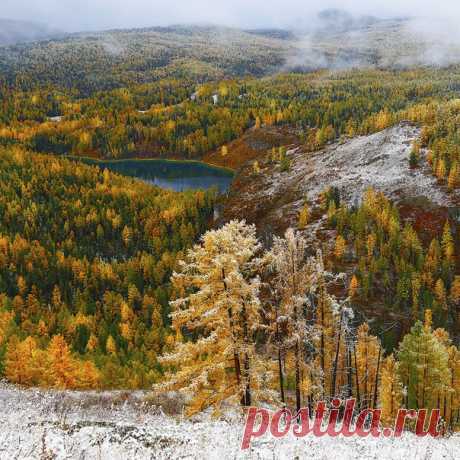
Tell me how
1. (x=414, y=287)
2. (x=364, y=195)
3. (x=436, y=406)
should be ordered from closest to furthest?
1. (x=436, y=406)
2. (x=414, y=287)
3. (x=364, y=195)

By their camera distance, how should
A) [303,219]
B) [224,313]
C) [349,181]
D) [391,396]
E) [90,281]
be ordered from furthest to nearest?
[349,181] → [303,219] → [90,281] → [391,396] → [224,313]

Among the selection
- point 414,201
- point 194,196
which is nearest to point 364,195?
point 414,201

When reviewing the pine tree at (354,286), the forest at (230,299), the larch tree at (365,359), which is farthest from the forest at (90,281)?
the pine tree at (354,286)

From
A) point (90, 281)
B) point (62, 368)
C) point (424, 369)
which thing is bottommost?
point (90, 281)

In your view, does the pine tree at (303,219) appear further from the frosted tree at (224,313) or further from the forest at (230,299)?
the frosted tree at (224,313)

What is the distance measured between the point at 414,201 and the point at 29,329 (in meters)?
112

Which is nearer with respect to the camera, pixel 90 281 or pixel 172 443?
pixel 172 443

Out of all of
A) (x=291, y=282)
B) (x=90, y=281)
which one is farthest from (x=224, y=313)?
(x=90, y=281)

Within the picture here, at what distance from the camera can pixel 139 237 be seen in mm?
166125

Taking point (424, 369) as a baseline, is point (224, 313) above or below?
above

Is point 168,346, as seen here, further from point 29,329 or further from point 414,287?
point 414,287

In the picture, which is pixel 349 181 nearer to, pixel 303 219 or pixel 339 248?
pixel 303 219

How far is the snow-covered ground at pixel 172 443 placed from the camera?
2089 cm

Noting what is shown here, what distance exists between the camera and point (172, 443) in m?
22.4
